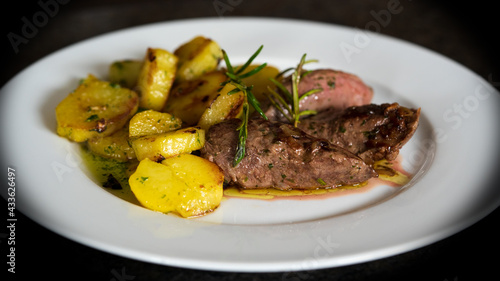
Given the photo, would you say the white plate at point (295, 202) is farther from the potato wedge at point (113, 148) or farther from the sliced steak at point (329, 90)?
the sliced steak at point (329, 90)

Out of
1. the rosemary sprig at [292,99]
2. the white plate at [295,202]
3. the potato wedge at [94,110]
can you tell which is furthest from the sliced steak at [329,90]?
the potato wedge at [94,110]

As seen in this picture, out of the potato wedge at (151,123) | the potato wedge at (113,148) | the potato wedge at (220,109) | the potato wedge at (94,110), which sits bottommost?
the potato wedge at (113,148)

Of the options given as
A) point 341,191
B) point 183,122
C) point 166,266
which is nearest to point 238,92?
point 183,122

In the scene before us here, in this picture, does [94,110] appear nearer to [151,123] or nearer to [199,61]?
[151,123]

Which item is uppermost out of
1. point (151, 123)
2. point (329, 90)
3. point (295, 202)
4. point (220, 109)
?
point (329, 90)

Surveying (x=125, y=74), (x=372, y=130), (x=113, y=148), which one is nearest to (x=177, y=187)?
(x=113, y=148)
